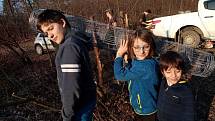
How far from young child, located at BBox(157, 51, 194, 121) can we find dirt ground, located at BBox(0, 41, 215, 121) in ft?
6.07

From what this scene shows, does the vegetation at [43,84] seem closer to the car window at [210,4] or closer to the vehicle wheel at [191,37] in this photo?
the vehicle wheel at [191,37]

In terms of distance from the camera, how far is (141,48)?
10.2ft

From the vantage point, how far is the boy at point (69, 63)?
2584 mm

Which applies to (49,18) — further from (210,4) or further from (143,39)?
(210,4)

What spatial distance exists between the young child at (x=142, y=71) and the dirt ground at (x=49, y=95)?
1487 millimetres

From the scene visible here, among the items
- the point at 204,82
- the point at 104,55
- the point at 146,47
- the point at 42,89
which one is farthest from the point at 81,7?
the point at 146,47

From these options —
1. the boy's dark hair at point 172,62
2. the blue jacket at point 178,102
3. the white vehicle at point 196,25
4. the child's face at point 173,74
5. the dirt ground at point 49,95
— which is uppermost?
the boy's dark hair at point 172,62

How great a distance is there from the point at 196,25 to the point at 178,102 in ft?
28.5

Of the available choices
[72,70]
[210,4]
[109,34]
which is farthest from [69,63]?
[210,4]

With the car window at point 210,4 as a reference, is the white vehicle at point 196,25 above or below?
below

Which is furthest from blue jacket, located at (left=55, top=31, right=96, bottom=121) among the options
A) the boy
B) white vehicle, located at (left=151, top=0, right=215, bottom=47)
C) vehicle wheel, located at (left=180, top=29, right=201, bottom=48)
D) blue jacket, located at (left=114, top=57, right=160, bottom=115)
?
vehicle wheel, located at (left=180, top=29, right=201, bottom=48)

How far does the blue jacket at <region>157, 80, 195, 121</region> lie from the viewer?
9.24 feet

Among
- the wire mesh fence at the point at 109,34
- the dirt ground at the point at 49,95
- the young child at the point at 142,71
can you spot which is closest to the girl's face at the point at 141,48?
the young child at the point at 142,71

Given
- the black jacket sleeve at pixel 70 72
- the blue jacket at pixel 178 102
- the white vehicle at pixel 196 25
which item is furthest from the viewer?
the white vehicle at pixel 196 25
